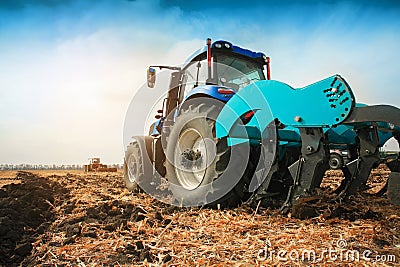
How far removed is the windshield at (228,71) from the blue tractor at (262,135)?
0.02 metres

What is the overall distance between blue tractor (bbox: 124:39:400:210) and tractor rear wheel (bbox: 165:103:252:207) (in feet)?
0.04

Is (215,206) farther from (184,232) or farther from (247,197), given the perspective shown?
(184,232)

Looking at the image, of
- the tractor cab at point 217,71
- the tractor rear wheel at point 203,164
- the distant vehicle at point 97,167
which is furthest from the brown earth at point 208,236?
the distant vehicle at point 97,167

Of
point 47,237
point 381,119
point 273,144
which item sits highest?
point 381,119

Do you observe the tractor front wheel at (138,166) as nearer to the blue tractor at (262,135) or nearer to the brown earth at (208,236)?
the blue tractor at (262,135)

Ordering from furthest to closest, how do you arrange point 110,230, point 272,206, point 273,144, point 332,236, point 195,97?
point 195,97, point 272,206, point 273,144, point 110,230, point 332,236

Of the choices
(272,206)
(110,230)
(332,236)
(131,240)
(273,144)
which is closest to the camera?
(332,236)

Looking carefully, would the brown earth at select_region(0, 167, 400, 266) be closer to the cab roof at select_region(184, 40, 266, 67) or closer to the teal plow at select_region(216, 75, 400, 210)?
the teal plow at select_region(216, 75, 400, 210)

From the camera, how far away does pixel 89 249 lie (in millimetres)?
2904

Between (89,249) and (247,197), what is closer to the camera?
(89,249)

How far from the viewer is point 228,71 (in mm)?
5582

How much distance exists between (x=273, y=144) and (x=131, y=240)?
191 cm

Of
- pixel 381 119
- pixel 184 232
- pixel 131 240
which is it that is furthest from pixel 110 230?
pixel 381 119

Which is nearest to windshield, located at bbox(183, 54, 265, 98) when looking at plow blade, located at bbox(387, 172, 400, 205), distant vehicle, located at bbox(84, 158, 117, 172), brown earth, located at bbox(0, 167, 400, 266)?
brown earth, located at bbox(0, 167, 400, 266)
